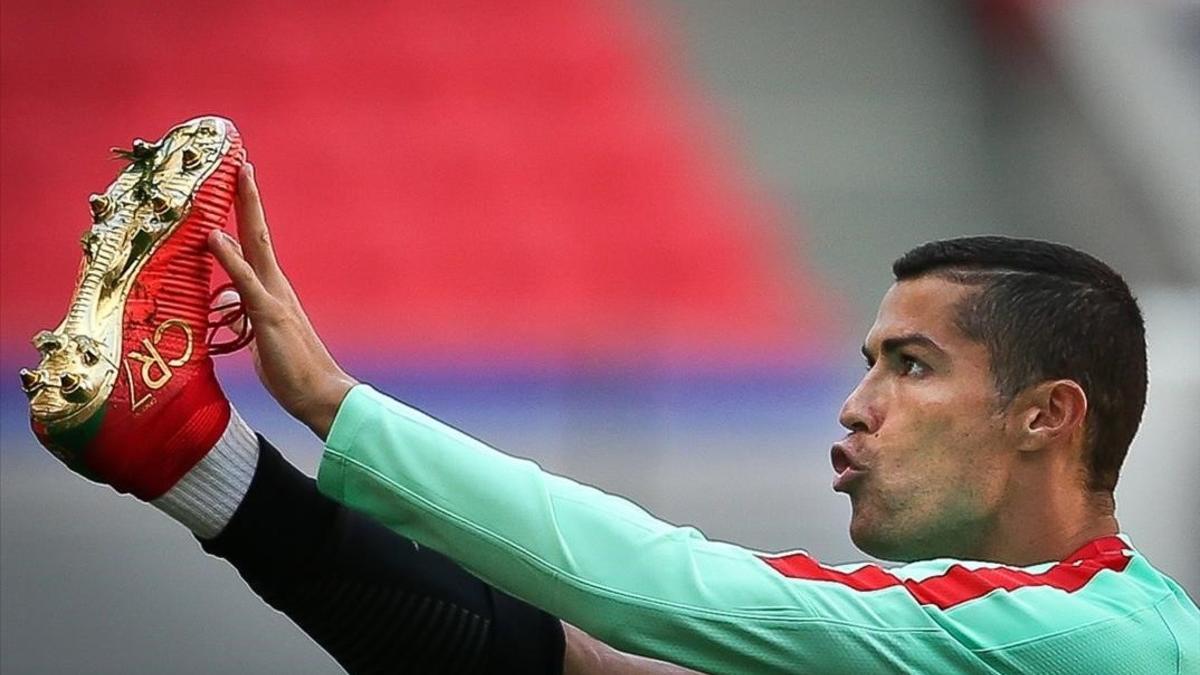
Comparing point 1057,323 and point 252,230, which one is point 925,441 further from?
point 252,230

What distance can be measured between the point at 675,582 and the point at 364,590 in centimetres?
50

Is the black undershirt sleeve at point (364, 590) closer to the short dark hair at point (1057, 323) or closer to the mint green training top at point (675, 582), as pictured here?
the mint green training top at point (675, 582)

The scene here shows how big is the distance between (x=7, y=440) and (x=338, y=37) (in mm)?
1667

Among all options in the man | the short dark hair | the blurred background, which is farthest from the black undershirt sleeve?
the blurred background

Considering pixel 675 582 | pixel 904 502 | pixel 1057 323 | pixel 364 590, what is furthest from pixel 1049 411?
pixel 364 590

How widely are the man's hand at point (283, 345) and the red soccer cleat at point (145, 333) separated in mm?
64

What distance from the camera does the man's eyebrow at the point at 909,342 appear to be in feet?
6.55

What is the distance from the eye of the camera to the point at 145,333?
1.80 metres

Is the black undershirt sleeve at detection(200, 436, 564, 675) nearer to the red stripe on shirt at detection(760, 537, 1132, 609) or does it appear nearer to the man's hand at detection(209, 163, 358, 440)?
the man's hand at detection(209, 163, 358, 440)

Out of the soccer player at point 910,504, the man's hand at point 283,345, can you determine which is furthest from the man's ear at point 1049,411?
the man's hand at point 283,345

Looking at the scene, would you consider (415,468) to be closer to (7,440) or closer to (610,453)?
(610,453)

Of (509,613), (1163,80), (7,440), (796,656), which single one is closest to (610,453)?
(7,440)

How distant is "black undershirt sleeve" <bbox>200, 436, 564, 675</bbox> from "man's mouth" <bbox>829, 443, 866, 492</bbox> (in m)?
0.42

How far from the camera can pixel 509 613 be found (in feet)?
7.09
